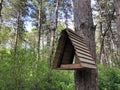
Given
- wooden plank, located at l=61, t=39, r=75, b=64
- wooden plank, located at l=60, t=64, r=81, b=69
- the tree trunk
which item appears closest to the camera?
wooden plank, located at l=60, t=64, r=81, b=69

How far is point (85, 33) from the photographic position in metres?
2.64

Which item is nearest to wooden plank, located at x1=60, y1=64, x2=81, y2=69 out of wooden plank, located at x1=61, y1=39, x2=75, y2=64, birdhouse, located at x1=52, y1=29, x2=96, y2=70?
birdhouse, located at x1=52, y1=29, x2=96, y2=70

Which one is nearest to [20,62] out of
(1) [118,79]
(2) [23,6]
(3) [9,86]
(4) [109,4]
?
(3) [9,86]

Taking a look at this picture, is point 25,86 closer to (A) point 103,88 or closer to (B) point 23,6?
(A) point 103,88

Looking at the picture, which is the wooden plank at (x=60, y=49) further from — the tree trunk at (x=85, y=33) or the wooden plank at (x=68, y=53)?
the tree trunk at (x=85, y=33)

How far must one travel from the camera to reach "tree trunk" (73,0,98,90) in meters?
2.43

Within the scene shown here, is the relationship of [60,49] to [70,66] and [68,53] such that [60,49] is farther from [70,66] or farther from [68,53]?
[70,66]

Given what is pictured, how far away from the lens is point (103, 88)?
6000 millimetres

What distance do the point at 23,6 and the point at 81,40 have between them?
14.2 meters

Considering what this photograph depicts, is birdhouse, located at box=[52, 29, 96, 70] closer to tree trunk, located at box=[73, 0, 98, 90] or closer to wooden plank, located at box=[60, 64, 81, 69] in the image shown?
wooden plank, located at box=[60, 64, 81, 69]

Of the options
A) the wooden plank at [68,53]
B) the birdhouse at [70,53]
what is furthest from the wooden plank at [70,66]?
the wooden plank at [68,53]

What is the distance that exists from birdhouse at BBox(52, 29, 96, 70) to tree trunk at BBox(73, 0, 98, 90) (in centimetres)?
13

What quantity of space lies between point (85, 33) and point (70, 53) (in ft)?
1.22

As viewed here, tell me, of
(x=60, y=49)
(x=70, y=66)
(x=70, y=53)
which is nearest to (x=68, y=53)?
(x=70, y=53)
